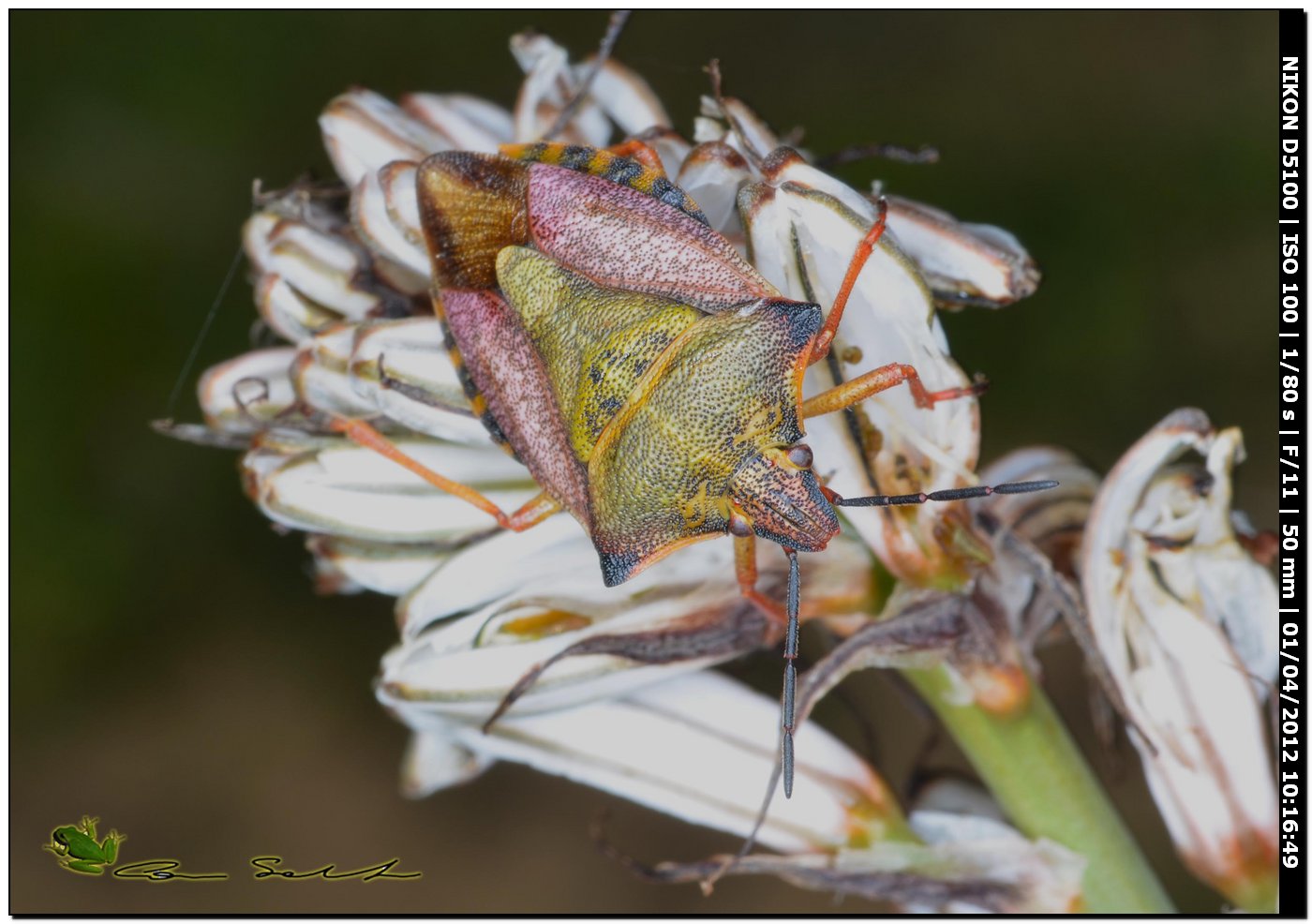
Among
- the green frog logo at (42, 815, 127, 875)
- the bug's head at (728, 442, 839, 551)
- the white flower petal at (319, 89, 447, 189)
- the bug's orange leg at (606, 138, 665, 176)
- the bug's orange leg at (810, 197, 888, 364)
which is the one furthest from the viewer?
the green frog logo at (42, 815, 127, 875)

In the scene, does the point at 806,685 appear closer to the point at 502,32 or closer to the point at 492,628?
the point at 492,628

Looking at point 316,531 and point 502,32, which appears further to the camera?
point 502,32

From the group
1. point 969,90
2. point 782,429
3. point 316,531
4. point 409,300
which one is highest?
point 969,90

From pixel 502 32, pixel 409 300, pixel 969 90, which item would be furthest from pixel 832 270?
pixel 502 32

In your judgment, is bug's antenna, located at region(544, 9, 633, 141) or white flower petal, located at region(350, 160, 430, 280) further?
bug's antenna, located at region(544, 9, 633, 141)

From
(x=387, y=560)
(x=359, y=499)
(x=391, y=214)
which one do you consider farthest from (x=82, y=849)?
(x=391, y=214)

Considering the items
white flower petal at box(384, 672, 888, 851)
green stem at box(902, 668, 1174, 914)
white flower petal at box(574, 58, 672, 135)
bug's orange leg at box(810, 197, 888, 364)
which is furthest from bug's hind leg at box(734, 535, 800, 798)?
white flower petal at box(574, 58, 672, 135)

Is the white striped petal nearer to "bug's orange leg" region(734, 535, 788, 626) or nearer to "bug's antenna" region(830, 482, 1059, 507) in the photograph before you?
"bug's antenna" region(830, 482, 1059, 507)
